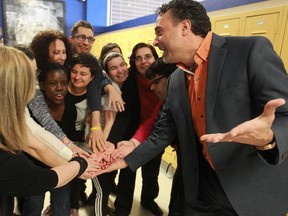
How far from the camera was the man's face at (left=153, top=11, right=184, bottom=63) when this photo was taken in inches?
49.6

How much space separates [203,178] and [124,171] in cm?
90

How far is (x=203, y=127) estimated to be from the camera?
1.25 meters

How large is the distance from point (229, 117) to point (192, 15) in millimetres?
561

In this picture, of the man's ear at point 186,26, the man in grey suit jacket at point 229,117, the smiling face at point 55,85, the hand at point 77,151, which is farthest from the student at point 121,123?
the man's ear at point 186,26

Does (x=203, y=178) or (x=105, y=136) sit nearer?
(x=203, y=178)

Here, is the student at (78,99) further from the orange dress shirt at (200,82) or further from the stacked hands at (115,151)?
the orange dress shirt at (200,82)

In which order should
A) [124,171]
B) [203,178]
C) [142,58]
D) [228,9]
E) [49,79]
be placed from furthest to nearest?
[228,9] < [124,171] < [142,58] < [49,79] < [203,178]

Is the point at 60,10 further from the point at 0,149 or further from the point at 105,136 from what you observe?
the point at 0,149

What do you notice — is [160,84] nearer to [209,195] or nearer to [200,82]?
[200,82]

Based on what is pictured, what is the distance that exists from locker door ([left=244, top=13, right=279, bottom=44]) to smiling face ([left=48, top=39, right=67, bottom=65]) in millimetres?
1630

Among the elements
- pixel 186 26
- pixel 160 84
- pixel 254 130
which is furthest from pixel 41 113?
pixel 254 130

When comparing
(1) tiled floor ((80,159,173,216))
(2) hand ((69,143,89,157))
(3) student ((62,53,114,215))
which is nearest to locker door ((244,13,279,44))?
(3) student ((62,53,114,215))

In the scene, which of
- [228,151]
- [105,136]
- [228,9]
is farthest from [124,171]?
[228,9]

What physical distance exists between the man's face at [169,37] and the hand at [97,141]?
756 millimetres
